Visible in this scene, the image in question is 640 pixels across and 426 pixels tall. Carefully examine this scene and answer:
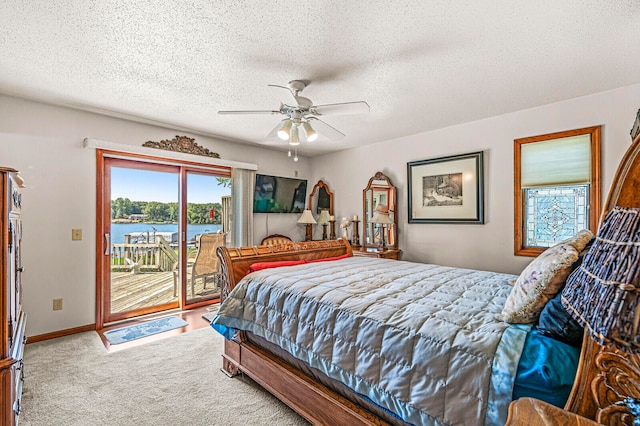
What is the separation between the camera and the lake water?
12.3 feet

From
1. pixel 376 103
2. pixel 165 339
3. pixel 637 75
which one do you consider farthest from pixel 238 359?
pixel 637 75

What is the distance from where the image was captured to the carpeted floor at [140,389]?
1949mm

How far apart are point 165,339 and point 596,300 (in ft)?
11.7

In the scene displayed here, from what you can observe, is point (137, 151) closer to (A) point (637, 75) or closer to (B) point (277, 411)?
(B) point (277, 411)

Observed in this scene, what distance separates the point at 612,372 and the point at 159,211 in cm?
442

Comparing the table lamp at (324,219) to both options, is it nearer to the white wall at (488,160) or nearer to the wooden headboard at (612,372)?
the white wall at (488,160)

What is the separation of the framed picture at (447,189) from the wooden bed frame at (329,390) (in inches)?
53.1

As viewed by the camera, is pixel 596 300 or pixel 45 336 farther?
pixel 45 336

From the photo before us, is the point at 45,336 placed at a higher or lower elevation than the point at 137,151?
lower

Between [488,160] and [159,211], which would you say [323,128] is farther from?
[159,211]

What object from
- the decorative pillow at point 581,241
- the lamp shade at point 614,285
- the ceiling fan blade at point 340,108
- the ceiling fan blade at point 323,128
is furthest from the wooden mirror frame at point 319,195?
the lamp shade at point 614,285

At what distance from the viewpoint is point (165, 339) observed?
317 centimetres

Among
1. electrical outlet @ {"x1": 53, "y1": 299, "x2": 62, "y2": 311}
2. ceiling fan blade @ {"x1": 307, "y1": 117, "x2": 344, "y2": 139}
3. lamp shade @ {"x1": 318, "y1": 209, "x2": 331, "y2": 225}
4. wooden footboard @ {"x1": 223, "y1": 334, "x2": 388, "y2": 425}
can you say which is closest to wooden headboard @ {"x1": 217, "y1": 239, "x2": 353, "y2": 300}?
wooden footboard @ {"x1": 223, "y1": 334, "x2": 388, "y2": 425}

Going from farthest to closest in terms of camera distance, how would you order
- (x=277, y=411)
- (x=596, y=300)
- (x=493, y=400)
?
(x=277, y=411) → (x=493, y=400) → (x=596, y=300)
